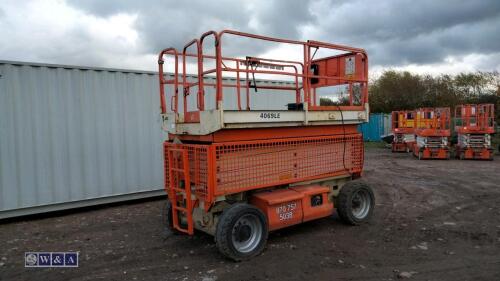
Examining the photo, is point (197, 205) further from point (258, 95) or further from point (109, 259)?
point (258, 95)

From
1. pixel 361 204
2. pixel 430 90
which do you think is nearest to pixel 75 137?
pixel 361 204

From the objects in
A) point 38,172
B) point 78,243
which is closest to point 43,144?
point 38,172

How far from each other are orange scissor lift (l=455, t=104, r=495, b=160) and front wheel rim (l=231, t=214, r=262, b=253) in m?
13.8

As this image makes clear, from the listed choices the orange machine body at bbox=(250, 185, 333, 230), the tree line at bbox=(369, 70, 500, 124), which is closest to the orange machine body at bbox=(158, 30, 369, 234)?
the orange machine body at bbox=(250, 185, 333, 230)

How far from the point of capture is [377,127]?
2756 cm

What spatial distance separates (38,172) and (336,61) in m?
6.10

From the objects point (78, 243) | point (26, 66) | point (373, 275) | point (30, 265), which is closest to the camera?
point (373, 275)

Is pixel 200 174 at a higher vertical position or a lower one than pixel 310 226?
higher

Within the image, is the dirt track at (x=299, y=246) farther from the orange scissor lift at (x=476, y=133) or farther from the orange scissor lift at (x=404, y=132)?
the orange scissor lift at (x=404, y=132)

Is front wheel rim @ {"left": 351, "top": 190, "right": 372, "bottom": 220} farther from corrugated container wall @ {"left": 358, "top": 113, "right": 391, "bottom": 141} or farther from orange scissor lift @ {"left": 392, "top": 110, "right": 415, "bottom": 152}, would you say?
corrugated container wall @ {"left": 358, "top": 113, "right": 391, "bottom": 141}

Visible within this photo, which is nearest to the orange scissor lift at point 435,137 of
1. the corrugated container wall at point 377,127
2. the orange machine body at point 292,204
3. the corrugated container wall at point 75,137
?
the corrugated container wall at point 377,127

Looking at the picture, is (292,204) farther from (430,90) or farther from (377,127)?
(430,90)

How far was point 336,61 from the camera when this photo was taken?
271 inches

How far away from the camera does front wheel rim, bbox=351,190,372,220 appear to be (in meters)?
6.81
